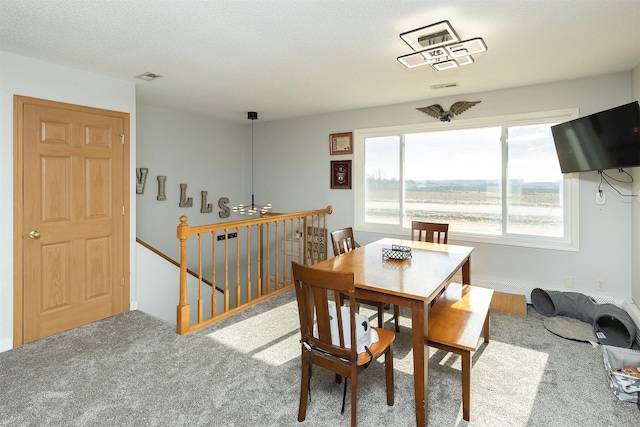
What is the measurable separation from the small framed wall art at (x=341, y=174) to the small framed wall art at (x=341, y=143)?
16 cm

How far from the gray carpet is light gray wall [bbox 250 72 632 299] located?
869 mm

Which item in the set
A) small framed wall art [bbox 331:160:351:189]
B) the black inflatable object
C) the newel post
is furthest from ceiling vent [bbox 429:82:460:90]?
the newel post

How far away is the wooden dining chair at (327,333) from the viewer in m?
1.66

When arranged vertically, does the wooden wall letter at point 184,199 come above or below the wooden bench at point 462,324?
above

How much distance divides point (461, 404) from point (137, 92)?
4414 millimetres

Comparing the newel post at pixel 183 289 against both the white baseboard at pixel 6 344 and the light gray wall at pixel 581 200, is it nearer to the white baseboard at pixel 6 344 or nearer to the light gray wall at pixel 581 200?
the white baseboard at pixel 6 344

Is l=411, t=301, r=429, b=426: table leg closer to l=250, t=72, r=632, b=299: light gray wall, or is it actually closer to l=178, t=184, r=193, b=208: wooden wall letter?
l=250, t=72, r=632, b=299: light gray wall

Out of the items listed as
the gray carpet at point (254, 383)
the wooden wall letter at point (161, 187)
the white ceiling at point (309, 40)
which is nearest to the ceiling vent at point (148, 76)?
the white ceiling at point (309, 40)

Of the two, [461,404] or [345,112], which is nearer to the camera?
[461,404]

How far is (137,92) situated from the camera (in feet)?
12.9

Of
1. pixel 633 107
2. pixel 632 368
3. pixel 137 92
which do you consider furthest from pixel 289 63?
pixel 632 368

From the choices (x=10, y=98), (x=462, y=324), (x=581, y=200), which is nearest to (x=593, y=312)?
(x=581, y=200)

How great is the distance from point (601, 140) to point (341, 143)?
3035mm

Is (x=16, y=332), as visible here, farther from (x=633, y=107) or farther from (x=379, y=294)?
(x=633, y=107)
